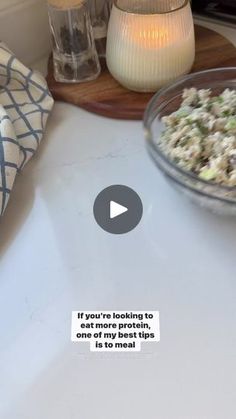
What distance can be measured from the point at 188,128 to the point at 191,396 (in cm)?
31

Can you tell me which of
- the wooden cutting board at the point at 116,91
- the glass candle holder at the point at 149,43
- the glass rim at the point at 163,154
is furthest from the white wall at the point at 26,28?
the glass rim at the point at 163,154

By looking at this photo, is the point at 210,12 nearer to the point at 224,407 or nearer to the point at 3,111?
the point at 3,111

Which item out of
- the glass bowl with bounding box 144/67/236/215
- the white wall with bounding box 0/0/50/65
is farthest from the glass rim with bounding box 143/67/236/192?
the white wall with bounding box 0/0/50/65

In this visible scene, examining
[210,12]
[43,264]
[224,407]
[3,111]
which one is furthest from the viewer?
[210,12]

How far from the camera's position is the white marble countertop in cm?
44

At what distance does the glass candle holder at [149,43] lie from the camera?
2.27 ft

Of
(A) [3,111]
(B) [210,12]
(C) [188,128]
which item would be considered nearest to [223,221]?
(C) [188,128]

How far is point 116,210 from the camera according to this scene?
60cm

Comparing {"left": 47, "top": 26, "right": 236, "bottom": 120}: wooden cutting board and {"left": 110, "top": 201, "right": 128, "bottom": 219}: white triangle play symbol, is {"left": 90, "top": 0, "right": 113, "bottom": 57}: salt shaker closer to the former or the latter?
{"left": 47, "top": 26, "right": 236, "bottom": 120}: wooden cutting board

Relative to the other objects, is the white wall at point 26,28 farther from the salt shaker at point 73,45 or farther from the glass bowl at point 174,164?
the glass bowl at point 174,164

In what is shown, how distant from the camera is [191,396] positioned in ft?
1.42
